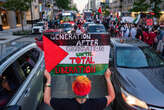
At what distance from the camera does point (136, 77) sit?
12.2 feet

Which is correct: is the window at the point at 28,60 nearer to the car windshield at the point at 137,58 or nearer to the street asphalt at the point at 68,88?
the street asphalt at the point at 68,88

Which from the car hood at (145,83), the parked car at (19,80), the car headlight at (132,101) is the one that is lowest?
the car headlight at (132,101)

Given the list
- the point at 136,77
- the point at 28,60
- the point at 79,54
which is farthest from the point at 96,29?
the point at 79,54

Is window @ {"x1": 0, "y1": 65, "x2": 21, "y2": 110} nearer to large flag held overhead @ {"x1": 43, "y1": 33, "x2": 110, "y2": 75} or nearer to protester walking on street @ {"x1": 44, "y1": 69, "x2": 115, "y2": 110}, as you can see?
large flag held overhead @ {"x1": 43, "y1": 33, "x2": 110, "y2": 75}

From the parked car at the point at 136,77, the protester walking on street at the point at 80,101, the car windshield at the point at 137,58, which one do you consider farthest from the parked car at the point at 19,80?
the car windshield at the point at 137,58

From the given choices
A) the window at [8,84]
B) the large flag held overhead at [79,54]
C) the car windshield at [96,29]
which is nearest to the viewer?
the window at [8,84]

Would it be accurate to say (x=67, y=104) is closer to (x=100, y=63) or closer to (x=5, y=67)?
(x=100, y=63)

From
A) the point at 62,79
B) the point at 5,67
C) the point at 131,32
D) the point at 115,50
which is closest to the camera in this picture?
the point at 5,67

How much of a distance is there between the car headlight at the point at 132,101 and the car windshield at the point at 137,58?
114 centimetres

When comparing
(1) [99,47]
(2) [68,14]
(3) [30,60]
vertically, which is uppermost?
(2) [68,14]

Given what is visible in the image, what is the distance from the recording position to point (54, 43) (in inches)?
109

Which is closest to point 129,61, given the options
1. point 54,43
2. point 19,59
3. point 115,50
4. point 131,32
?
point 115,50

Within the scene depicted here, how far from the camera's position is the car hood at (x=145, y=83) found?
119 inches

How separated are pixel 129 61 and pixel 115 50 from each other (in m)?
0.54
